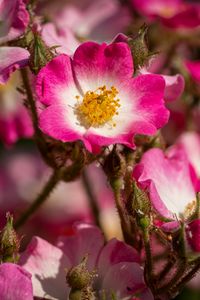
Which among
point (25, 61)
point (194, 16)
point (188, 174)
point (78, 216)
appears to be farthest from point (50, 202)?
point (25, 61)

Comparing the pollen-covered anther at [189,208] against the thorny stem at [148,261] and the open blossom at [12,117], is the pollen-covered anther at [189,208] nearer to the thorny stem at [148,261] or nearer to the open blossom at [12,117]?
the thorny stem at [148,261]

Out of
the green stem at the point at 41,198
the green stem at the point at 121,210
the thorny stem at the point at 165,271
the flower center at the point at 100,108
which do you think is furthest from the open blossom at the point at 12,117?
the thorny stem at the point at 165,271

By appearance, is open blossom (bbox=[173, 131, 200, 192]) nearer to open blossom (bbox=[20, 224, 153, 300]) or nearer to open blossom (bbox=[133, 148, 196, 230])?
open blossom (bbox=[133, 148, 196, 230])

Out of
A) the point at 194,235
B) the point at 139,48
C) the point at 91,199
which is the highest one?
the point at 139,48

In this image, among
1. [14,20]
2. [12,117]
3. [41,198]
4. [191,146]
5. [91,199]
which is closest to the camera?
[14,20]

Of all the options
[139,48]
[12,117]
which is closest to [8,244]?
[139,48]

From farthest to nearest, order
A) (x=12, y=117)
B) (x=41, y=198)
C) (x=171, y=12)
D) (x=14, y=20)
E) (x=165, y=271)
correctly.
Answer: (x=171, y=12) < (x=12, y=117) < (x=41, y=198) < (x=14, y=20) < (x=165, y=271)

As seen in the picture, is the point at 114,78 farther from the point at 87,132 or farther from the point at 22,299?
the point at 22,299

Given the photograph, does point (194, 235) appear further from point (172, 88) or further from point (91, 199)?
point (91, 199)
